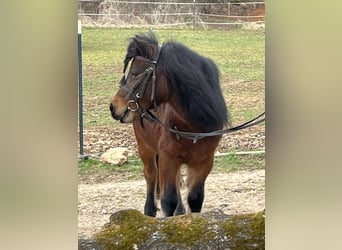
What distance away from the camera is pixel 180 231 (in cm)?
255

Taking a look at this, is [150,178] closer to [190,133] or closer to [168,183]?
[168,183]

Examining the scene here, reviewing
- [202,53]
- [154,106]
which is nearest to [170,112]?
[154,106]

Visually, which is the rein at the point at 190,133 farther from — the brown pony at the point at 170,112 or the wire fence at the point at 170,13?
the wire fence at the point at 170,13

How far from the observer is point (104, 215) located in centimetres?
249

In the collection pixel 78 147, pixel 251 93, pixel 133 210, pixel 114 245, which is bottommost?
pixel 114 245

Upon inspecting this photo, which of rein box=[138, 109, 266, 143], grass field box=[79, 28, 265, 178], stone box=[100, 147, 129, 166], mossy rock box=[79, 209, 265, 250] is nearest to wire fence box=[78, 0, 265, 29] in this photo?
grass field box=[79, 28, 265, 178]

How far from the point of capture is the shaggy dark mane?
2493 mm

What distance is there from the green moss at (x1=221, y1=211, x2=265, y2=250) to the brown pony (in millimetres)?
175

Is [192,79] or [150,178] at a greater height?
[192,79]

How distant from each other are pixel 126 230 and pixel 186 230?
279 mm

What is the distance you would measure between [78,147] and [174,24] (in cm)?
71
